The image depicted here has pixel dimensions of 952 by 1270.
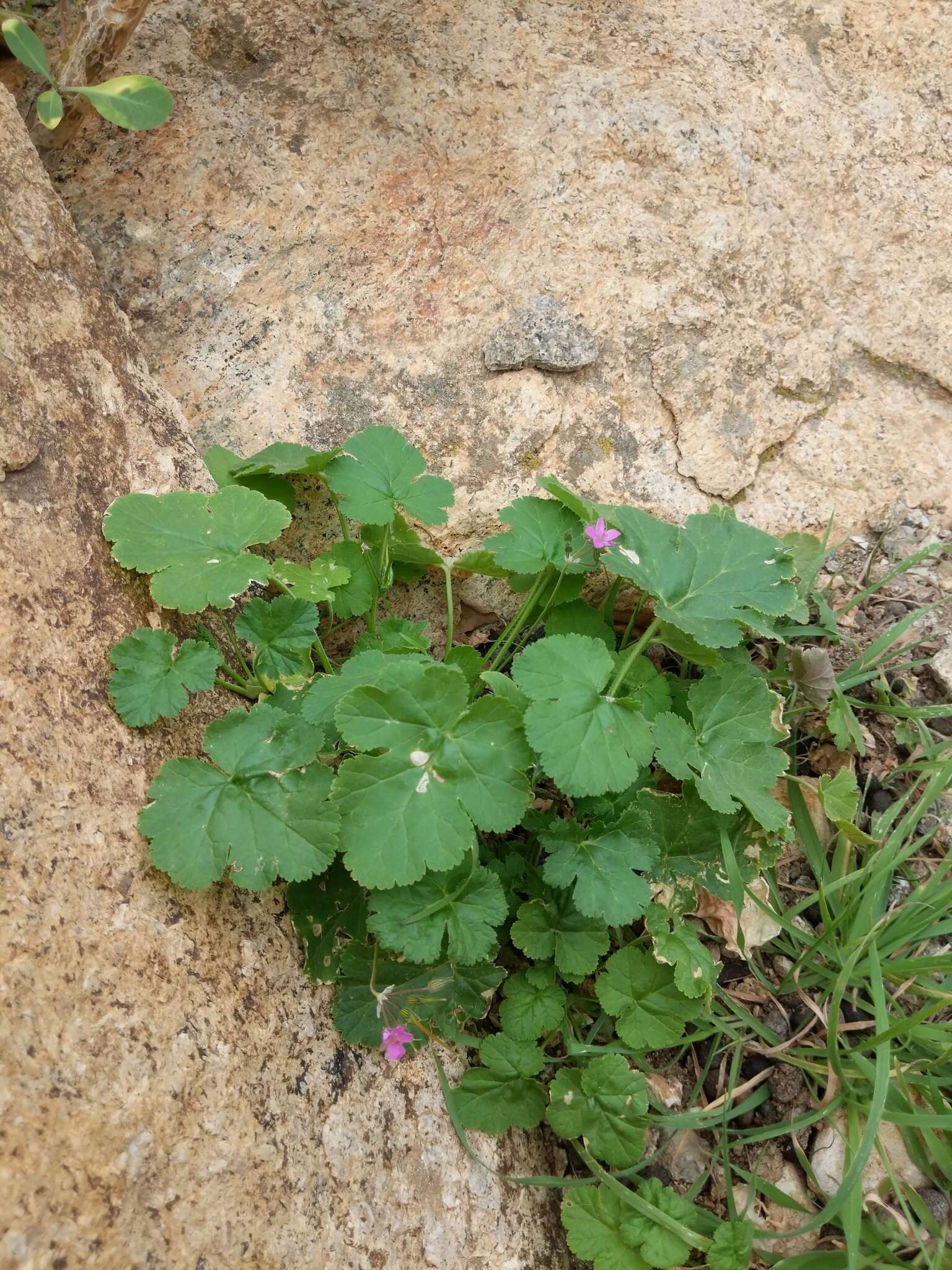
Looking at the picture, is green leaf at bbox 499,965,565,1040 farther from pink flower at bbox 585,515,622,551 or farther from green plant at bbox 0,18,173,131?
green plant at bbox 0,18,173,131

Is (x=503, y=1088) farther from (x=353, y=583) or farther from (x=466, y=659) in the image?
(x=353, y=583)

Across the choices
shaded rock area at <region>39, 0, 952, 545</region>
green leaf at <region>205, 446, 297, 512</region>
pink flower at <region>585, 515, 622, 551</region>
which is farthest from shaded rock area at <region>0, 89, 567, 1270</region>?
pink flower at <region>585, 515, 622, 551</region>

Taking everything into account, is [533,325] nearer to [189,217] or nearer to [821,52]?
[189,217]

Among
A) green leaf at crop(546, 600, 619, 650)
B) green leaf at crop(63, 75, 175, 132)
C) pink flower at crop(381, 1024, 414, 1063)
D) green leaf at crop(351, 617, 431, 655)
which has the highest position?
green leaf at crop(63, 75, 175, 132)

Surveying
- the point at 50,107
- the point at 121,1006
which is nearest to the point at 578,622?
the point at 121,1006

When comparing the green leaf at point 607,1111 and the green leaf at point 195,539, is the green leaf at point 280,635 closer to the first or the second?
the green leaf at point 195,539

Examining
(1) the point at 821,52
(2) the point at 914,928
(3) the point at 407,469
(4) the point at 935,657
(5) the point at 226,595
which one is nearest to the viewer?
(5) the point at 226,595

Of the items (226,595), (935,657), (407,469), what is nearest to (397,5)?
(407,469)
